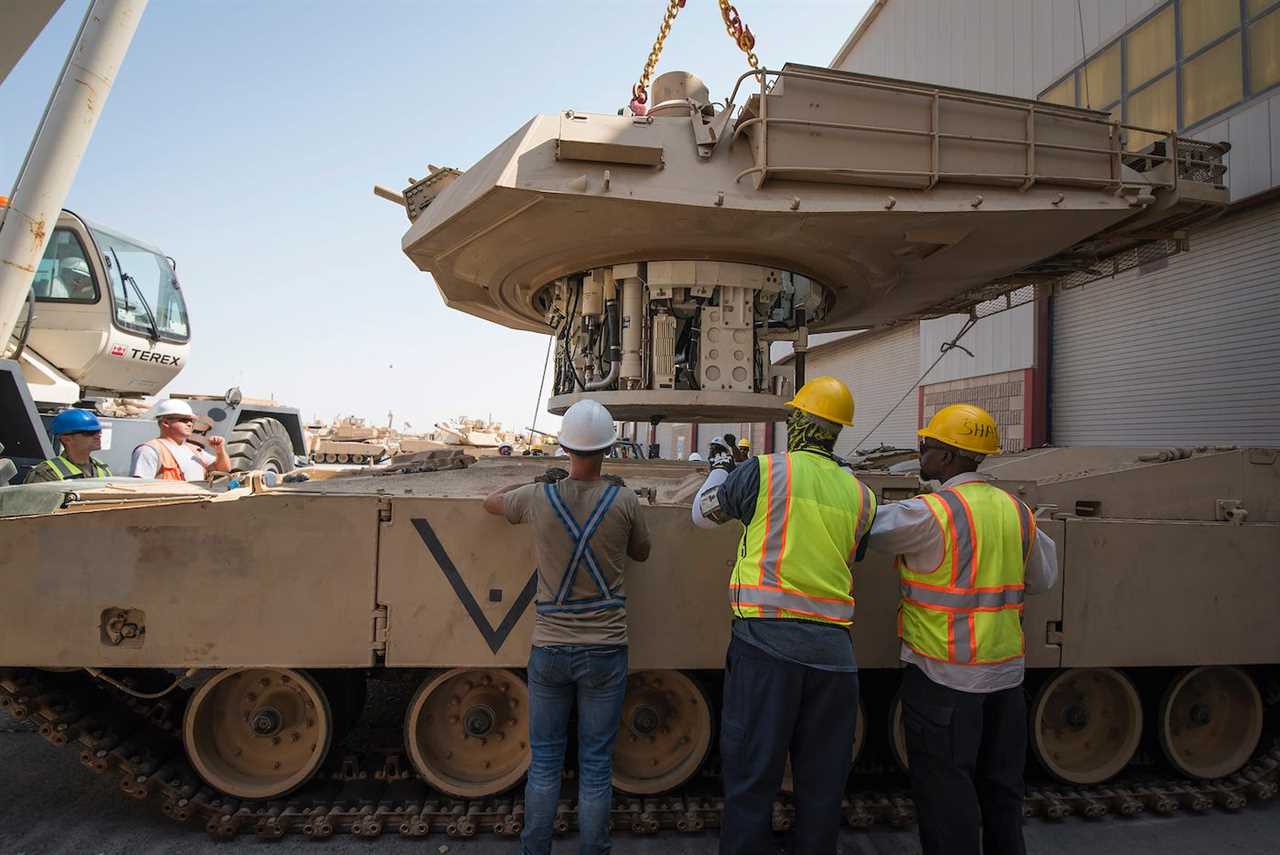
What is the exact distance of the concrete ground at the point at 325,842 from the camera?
3.35m

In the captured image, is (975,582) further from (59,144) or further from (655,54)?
(59,144)

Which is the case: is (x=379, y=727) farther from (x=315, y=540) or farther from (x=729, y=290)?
(x=729, y=290)

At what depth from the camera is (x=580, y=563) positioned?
9.30 feet

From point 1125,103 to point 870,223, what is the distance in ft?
24.0

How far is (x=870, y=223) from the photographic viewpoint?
4.50 m

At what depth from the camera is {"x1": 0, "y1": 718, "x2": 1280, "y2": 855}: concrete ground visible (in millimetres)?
3348

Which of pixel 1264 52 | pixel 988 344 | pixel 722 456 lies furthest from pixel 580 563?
pixel 988 344

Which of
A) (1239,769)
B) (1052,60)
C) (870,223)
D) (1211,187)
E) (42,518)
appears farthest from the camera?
(1052,60)

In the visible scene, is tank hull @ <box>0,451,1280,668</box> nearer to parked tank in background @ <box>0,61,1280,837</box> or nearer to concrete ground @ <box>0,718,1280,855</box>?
parked tank in background @ <box>0,61,1280,837</box>

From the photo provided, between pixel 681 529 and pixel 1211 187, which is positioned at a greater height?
pixel 1211 187

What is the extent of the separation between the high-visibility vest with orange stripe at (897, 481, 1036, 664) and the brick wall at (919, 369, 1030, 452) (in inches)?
331

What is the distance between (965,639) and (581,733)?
1514mm

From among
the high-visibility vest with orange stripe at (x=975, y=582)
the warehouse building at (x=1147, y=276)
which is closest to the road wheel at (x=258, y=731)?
the high-visibility vest with orange stripe at (x=975, y=582)

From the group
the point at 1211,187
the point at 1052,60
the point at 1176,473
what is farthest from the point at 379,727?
the point at 1052,60
